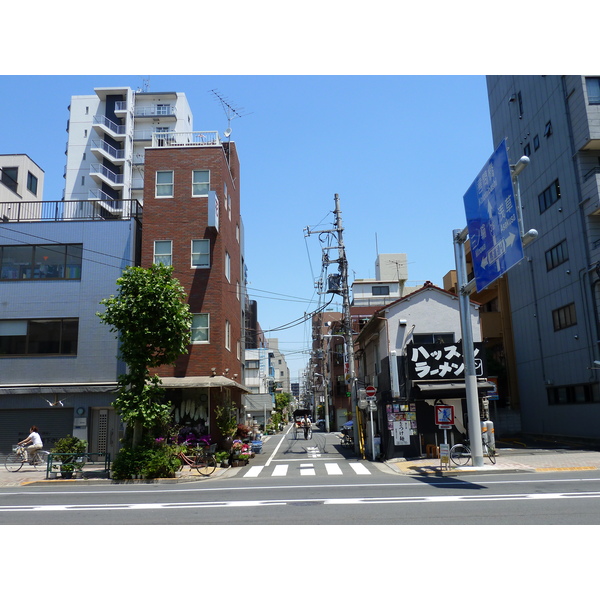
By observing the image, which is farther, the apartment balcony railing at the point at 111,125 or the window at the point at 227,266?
the apartment balcony railing at the point at 111,125

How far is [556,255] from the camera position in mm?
30000

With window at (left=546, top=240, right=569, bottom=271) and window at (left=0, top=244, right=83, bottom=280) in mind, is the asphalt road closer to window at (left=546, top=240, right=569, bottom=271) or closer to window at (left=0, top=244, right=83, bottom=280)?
window at (left=0, top=244, right=83, bottom=280)

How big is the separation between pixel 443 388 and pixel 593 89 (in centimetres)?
1697

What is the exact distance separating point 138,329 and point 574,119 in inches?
936

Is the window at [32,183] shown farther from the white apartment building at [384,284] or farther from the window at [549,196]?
the white apartment building at [384,284]

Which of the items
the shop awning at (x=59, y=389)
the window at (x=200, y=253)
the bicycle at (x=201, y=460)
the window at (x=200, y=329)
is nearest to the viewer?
the bicycle at (x=201, y=460)

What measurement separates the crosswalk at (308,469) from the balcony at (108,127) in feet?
159

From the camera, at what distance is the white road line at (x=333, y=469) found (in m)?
20.0

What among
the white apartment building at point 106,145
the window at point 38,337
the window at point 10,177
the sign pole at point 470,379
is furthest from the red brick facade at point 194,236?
the white apartment building at point 106,145

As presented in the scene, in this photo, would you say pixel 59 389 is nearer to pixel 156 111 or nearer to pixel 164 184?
pixel 164 184

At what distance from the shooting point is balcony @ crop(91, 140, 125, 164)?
59406mm

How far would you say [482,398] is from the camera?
75.9 feet

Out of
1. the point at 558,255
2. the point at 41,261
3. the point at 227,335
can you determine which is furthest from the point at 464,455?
the point at 41,261

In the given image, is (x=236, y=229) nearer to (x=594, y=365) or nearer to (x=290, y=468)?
(x=290, y=468)
